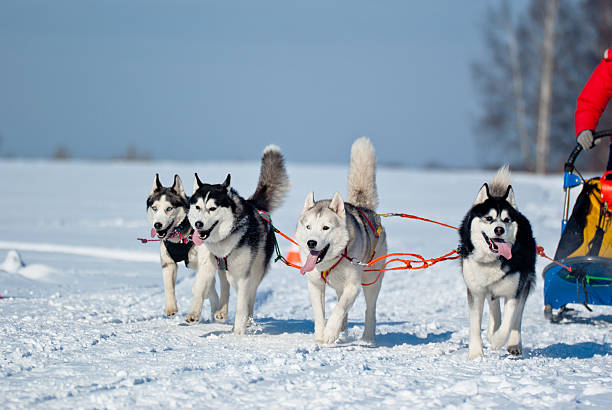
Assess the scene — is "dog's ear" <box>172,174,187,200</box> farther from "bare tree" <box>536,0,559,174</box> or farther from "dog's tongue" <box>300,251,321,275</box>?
"bare tree" <box>536,0,559,174</box>

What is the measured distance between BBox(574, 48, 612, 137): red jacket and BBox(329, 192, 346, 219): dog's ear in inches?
73.4

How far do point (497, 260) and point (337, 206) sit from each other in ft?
3.06

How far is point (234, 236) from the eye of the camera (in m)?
→ 4.25

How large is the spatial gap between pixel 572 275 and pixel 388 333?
127 centimetres

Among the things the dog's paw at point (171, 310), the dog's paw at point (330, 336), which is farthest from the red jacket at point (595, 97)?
the dog's paw at point (171, 310)

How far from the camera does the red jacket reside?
4.75 m

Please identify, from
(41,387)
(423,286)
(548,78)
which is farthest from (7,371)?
(548,78)

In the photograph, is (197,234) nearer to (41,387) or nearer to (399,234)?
(41,387)

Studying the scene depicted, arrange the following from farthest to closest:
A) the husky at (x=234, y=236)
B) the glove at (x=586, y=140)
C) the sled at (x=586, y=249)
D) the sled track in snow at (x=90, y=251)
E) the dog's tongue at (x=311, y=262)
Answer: the sled track in snow at (x=90, y=251) < the glove at (x=586, y=140) < the sled at (x=586, y=249) < the husky at (x=234, y=236) < the dog's tongue at (x=311, y=262)

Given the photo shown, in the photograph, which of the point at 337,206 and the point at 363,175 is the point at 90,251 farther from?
the point at 337,206

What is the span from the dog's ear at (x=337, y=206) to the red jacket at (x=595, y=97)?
1865 millimetres

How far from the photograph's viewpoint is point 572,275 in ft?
14.4

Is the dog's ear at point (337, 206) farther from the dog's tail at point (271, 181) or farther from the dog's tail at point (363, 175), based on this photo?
the dog's tail at point (271, 181)

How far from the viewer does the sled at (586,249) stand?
14.1 feet
